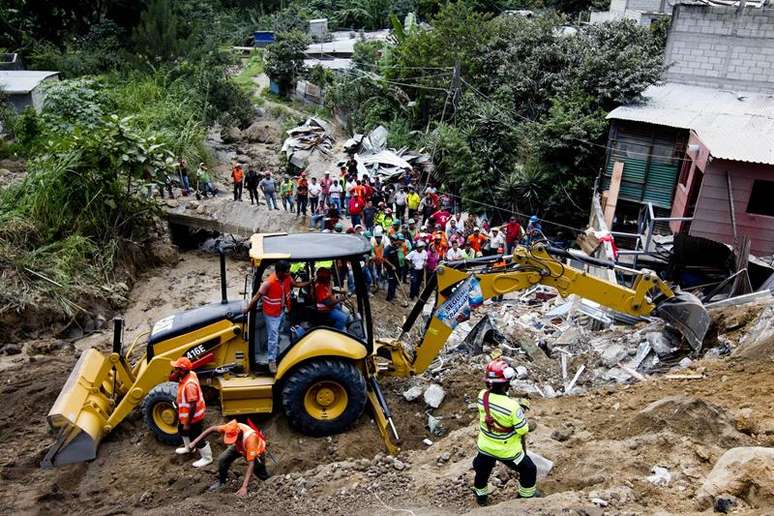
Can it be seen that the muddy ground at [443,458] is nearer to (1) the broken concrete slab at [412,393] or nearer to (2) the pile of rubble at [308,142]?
(1) the broken concrete slab at [412,393]

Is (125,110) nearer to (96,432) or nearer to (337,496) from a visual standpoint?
(96,432)

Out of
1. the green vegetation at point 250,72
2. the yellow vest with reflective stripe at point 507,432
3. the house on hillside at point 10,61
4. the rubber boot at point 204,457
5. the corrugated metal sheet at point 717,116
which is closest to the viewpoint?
the yellow vest with reflective stripe at point 507,432

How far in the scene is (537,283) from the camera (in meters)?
7.00

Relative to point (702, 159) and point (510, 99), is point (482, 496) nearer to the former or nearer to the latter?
point (702, 159)

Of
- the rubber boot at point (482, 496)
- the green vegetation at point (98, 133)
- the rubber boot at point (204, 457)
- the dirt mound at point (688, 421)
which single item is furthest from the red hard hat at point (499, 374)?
the green vegetation at point (98, 133)

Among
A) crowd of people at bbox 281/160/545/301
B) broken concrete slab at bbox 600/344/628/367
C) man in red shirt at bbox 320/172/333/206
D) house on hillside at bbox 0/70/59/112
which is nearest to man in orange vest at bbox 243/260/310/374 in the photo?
broken concrete slab at bbox 600/344/628/367

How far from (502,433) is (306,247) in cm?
286

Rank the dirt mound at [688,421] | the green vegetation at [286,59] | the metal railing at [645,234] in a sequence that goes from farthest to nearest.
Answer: the green vegetation at [286,59] < the metal railing at [645,234] < the dirt mound at [688,421]

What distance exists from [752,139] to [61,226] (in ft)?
44.1

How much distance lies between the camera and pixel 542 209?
17.7 m

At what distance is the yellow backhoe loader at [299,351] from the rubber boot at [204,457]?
465 millimetres

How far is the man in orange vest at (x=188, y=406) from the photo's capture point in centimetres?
637

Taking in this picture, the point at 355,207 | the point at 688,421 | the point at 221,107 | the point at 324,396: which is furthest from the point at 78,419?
the point at 221,107

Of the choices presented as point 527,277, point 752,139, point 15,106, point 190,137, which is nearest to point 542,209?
point 752,139
